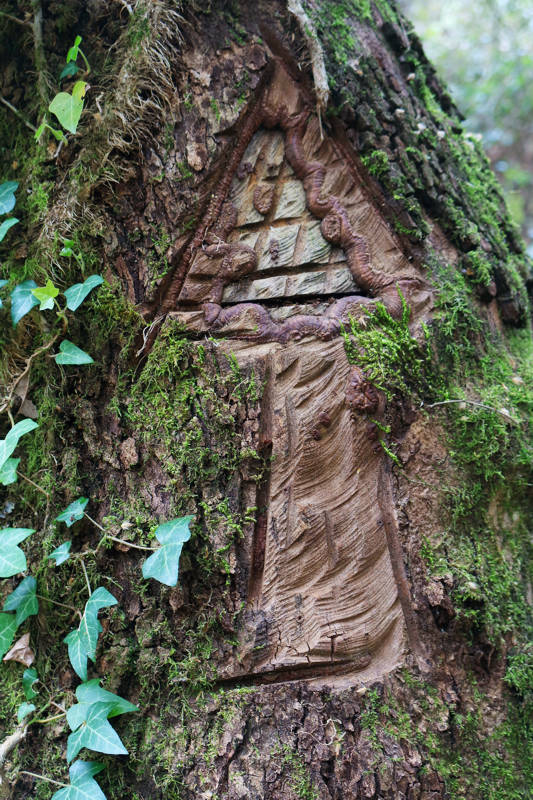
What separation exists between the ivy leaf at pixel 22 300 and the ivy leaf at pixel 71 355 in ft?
0.59

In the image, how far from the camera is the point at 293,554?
1680 mm

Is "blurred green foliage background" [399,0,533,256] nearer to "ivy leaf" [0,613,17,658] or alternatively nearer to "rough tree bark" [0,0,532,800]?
"rough tree bark" [0,0,532,800]

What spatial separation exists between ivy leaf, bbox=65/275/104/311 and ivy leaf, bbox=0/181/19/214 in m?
0.46

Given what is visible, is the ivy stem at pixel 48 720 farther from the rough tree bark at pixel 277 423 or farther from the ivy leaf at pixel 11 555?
the ivy leaf at pixel 11 555

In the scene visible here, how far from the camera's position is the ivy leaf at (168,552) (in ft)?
5.02

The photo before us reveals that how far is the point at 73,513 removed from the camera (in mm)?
1792

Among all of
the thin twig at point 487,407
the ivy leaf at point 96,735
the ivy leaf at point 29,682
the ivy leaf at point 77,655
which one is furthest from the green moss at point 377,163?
the ivy leaf at point 29,682

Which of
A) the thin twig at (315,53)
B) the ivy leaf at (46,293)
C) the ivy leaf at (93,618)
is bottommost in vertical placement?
the ivy leaf at (93,618)

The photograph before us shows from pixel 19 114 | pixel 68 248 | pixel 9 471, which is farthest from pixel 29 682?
pixel 19 114

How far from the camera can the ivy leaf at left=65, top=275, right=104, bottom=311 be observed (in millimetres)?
1875

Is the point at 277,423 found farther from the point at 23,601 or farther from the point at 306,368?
the point at 23,601

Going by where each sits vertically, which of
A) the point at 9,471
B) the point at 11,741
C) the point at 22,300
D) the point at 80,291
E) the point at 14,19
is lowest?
the point at 11,741

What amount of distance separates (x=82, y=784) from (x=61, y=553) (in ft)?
2.08

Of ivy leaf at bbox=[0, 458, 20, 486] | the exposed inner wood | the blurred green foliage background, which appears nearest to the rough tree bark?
→ the exposed inner wood
